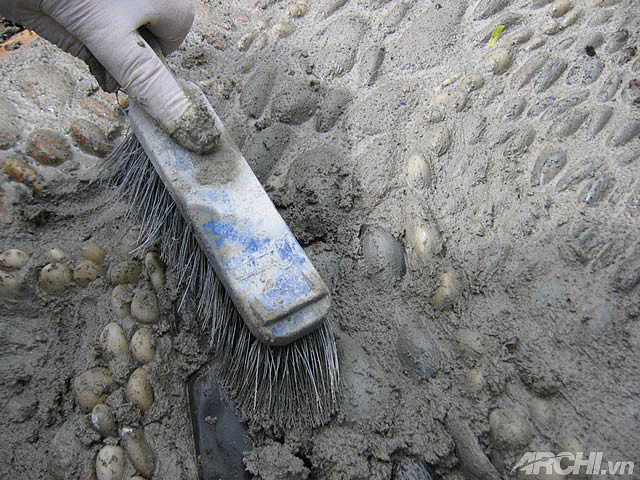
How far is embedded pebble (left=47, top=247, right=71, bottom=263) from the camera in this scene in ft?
4.84

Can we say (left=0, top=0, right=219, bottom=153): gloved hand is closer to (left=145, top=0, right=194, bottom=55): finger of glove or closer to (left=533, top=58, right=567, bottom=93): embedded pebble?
(left=145, top=0, right=194, bottom=55): finger of glove

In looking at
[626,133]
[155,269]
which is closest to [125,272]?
[155,269]

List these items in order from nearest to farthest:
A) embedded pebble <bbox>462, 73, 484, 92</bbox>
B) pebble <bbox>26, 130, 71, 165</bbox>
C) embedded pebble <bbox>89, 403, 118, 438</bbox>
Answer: embedded pebble <bbox>89, 403, 118, 438</bbox> → embedded pebble <bbox>462, 73, 484, 92</bbox> → pebble <bbox>26, 130, 71, 165</bbox>

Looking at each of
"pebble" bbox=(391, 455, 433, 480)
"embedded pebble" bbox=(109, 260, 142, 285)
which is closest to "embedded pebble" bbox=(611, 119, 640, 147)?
"pebble" bbox=(391, 455, 433, 480)

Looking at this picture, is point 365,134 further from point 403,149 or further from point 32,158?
point 32,158

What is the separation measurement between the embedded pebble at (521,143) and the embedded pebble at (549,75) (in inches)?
6.1

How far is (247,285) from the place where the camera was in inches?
46.1

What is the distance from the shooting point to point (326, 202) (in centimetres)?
151

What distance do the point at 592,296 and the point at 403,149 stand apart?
676mm

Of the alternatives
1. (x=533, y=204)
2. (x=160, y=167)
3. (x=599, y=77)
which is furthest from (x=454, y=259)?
(x=160, y=167)

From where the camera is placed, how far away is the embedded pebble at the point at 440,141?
1.51m

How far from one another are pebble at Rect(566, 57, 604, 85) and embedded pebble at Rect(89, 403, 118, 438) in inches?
61.1

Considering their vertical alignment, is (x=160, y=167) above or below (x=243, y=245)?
above

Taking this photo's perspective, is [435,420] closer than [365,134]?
Yes
